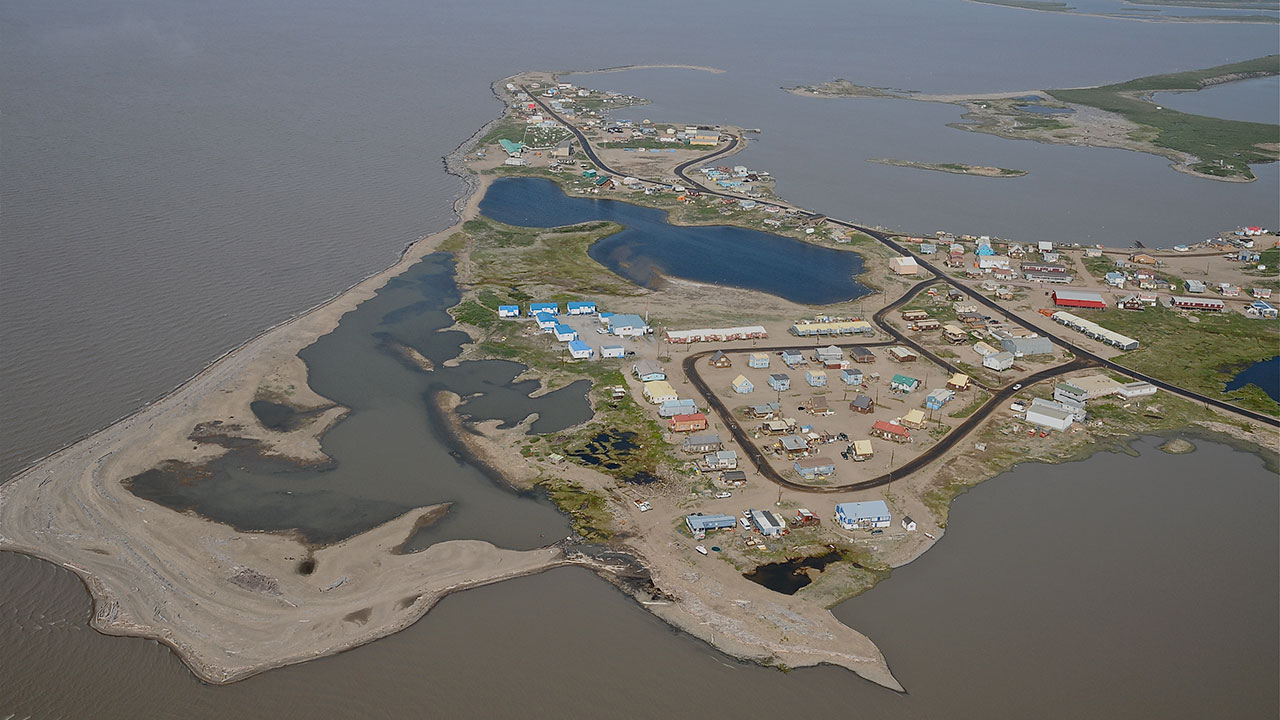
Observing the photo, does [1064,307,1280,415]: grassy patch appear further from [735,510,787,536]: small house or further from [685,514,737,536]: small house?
[685,514,737,536]: small house

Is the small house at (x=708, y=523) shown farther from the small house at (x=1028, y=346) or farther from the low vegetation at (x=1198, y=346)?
the low vegetation at (x=1198, y=346)

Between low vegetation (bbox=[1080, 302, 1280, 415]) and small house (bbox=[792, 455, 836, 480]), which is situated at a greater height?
small house (bbox=[792, 455, 836, 480])

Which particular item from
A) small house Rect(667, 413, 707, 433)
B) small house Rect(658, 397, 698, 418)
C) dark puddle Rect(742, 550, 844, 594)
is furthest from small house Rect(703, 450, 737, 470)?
dark puddle Rect(742, 550, 844, 594)

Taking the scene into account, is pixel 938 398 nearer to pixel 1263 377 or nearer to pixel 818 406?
pixel 818 406

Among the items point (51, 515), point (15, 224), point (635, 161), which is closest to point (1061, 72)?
point (635, 161)

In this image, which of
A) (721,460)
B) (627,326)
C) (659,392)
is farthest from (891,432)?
(627,326)
